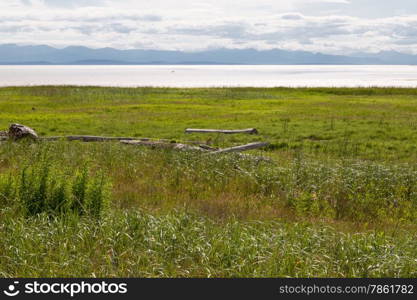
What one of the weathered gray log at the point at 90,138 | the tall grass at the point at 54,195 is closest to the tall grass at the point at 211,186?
the tall grass at the point at 54,195

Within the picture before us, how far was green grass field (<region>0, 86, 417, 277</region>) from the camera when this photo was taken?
31.1 feet

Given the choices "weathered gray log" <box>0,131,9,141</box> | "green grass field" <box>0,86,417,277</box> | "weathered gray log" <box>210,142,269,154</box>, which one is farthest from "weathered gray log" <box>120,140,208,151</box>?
"weathered gray log" <box>0,131,9,141</box>

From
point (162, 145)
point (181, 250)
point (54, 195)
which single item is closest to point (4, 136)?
point (162, 145)

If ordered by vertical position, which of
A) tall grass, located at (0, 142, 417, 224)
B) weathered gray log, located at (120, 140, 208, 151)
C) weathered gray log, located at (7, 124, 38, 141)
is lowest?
tall grass, located at (0, 142, 417, 224)

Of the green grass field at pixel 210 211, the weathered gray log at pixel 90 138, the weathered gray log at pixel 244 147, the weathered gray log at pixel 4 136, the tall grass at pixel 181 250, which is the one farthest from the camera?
the weathered gray log at pixel 90 138

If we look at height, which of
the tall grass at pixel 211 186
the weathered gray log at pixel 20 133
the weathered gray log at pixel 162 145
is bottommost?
the tall grass at pixel 211 186

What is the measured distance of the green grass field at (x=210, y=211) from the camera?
948 cm

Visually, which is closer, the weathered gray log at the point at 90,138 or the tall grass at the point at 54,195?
the tall grass at the point at 54,195

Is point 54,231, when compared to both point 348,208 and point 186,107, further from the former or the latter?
point 186,107

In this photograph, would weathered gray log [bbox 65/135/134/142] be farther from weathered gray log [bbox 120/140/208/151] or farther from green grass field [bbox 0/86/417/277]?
green grass field [bbox 0/86/417/277]

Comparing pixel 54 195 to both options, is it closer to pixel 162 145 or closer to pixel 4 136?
pixel 162 145

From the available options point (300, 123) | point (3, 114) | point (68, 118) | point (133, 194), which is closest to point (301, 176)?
point (133, 194)

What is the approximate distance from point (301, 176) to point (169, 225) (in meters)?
8.04

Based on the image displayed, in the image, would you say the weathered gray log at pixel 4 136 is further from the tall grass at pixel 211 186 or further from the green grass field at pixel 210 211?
the tall grass at pixel 211 186
